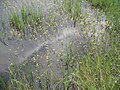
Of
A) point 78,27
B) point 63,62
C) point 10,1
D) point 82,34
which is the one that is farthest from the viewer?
point 10,1

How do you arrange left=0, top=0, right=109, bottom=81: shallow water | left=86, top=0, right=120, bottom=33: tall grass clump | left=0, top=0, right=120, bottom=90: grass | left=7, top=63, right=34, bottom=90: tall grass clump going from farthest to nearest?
left=86, top=0, right=120, bottom=33: tall grass clump → left=0, top=0, right=109, bottom=81: shallow water → left=7, top=63, right=34, bottom=90: tall grass clump → left=0, top=0, right=120, bottom=90: grass

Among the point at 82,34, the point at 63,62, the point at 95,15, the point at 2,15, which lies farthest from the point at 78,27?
the point at 2,15

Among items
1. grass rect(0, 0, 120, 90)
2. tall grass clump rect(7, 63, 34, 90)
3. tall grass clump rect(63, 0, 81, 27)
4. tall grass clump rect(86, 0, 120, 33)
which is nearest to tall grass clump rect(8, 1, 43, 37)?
tall grass clump rect(63, 0, 81, 27)

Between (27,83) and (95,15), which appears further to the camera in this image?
(95,15)

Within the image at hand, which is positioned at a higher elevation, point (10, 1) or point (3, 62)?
point (10, 1)

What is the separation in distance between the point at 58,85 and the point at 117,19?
3.09m

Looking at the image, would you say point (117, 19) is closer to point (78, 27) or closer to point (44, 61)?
point (78, 27)

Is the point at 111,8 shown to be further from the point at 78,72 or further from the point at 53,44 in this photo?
the point at 78,72

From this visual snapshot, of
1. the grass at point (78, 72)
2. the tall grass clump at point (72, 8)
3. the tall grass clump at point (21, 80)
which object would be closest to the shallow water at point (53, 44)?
the grass at point (78, 72)

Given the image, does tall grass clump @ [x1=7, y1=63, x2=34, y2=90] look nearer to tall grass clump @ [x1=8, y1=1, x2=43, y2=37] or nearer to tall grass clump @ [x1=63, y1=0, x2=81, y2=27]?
tall grass clump @ [x1=8, y1=1, x2=43, y2=37]

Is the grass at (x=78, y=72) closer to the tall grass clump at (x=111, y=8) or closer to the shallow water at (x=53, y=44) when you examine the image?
the shallow water at (x=53, y=44)

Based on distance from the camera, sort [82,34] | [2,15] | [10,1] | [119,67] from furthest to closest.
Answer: [10,1], [2,15], [82,34], [119,67]

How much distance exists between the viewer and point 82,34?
712 centimetres

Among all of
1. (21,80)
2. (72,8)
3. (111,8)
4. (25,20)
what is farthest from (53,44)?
(111,8)
